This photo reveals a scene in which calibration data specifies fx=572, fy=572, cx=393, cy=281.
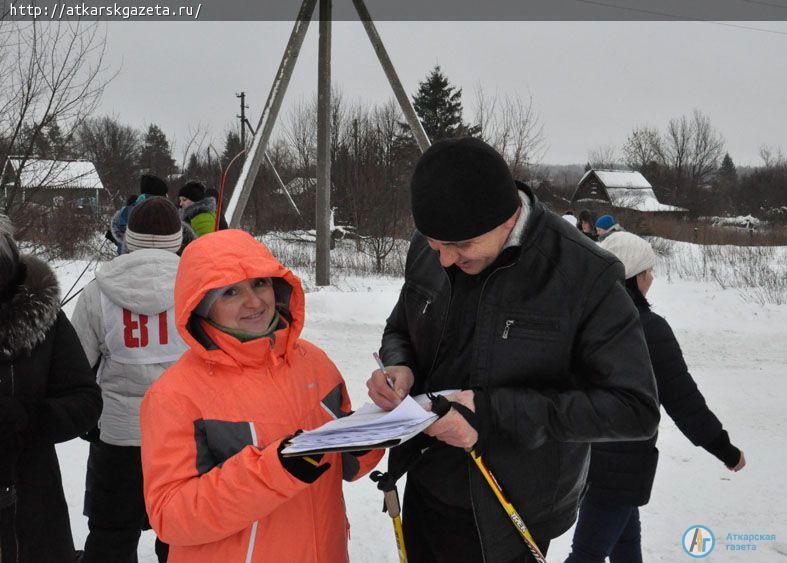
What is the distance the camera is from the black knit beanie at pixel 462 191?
4.66ft

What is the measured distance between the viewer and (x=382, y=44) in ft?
30.4

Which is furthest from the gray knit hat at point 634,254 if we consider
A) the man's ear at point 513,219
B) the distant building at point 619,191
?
the distant building at point 619,191

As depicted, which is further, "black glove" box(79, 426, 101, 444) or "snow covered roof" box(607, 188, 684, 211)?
"snow covered roof" box(607, 188, 684, 211)

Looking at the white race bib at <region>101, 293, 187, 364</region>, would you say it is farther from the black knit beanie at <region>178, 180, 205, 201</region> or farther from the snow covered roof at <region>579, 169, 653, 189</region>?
the snow covered roof at <region>579, 169, 653, 189</region>

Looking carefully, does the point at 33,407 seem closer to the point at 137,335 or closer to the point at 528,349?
the point at 137,335

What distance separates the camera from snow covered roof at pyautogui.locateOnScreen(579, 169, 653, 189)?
39531 millimetres

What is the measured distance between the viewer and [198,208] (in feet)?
18.2

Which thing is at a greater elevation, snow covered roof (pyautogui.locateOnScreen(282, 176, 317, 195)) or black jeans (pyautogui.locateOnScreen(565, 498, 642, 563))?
snow covered roof (pyautogui.locateOnScreen(282, 176, 317, 195))

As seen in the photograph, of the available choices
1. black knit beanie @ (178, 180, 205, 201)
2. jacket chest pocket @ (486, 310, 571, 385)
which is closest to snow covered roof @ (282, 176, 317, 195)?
black knit beanie @ (178, 180, 205, 201)

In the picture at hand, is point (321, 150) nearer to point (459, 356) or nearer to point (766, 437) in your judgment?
point (766, 437)

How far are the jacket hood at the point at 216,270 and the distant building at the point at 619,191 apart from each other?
3439 centimetres

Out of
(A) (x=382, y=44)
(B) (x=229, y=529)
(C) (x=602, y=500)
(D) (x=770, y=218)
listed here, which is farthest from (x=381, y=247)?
(D) (x=770, y=218)

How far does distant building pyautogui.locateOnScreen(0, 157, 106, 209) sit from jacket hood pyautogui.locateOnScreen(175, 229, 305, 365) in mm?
3306

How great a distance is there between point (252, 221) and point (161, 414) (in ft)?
71.5
